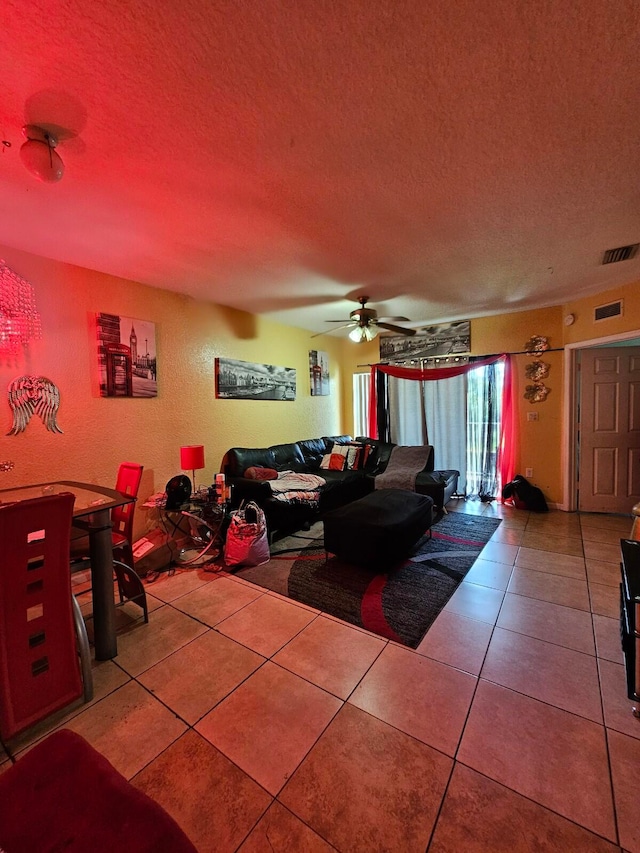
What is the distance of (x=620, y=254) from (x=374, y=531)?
319 centimetres

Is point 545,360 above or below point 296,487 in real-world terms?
above

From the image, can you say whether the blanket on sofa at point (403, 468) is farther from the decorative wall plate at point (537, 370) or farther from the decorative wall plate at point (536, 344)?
the decorative wall plate at point (536, 344)

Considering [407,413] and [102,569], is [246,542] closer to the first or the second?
[102,569]

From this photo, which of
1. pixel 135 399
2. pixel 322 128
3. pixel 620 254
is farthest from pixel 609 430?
pixel 135 399

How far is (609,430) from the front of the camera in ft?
14.0

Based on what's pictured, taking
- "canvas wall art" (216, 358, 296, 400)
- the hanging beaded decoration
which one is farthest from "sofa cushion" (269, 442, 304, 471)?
the hanging beaded decoration

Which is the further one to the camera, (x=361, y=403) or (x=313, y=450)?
(x=361, y=403)

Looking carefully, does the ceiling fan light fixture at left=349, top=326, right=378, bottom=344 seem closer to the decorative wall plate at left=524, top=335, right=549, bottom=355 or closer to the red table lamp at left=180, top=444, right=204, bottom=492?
the red table lamp at left=180, top=444, right=204, bottom=492

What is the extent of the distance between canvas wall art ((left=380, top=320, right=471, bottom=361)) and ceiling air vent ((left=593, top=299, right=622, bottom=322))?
5.11 ft

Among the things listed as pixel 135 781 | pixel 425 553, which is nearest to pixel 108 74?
pixel 135 781

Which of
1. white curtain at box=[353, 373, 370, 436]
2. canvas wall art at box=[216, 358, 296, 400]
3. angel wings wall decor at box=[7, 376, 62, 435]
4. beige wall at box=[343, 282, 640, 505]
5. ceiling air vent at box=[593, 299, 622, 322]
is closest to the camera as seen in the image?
angel wings wall decor at box=[7, 376, 62, 435]

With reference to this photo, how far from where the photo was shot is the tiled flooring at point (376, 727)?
1.18 m

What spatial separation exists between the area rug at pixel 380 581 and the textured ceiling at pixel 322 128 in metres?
2.73

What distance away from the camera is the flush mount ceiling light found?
4.96 ft
